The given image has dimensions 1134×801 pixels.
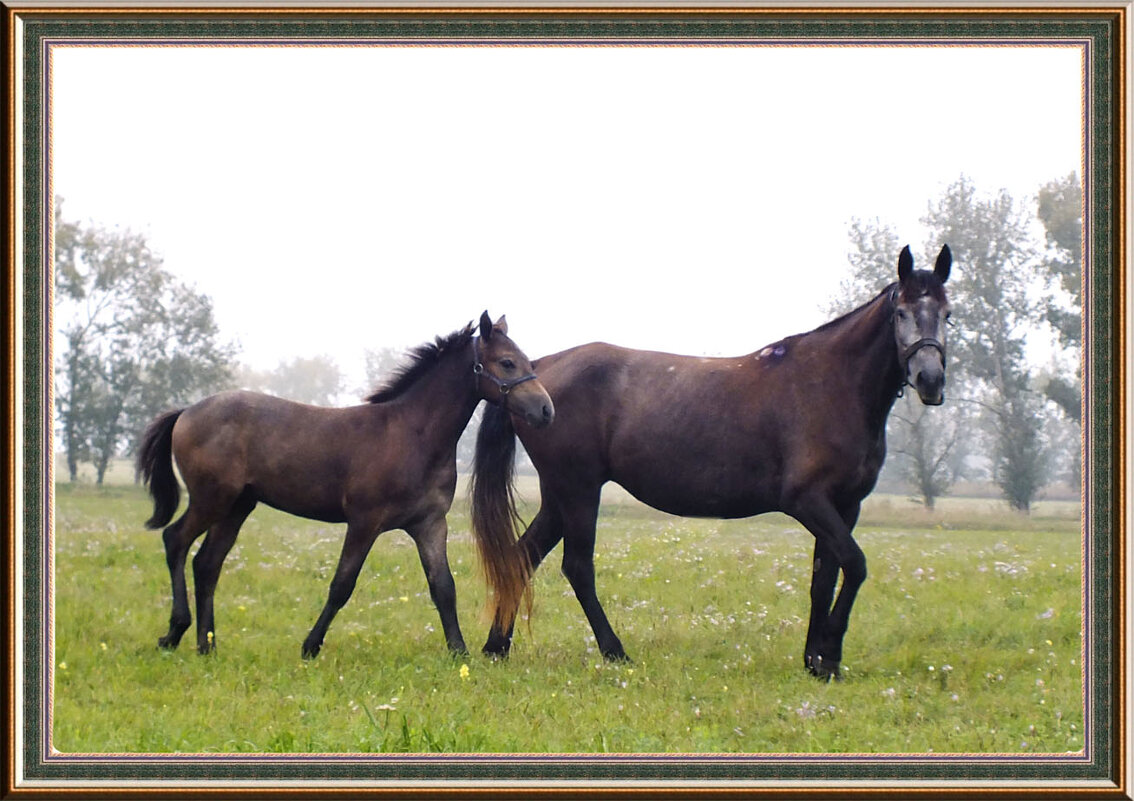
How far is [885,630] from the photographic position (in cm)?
798

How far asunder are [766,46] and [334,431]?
14.0 feet

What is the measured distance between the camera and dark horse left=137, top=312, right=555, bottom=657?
7293mm

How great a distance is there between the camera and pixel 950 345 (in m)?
11.1

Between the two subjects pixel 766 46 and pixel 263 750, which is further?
pixel 766 46

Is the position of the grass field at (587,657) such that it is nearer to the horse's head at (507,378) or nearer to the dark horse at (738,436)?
the dark horse at (738,436)

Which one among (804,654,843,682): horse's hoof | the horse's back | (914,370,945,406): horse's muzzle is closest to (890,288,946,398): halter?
(914,370,945,406): horse's muzzle

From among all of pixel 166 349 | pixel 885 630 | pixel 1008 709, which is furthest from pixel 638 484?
pixel 166 349

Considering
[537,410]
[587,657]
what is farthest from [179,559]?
[587,657]

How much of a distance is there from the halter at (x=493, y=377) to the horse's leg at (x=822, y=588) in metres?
2.57

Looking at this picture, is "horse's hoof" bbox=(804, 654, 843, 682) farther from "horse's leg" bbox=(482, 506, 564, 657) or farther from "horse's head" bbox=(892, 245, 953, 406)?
"horse's leg" bbox=(482, 506, 564, 657)

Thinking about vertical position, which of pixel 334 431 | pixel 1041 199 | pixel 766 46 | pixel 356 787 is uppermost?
pixel 766 46

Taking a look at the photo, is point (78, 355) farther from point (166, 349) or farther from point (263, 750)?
point (263, 750)

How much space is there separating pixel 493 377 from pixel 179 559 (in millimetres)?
2943

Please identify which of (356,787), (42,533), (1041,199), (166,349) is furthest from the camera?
(166,349)
